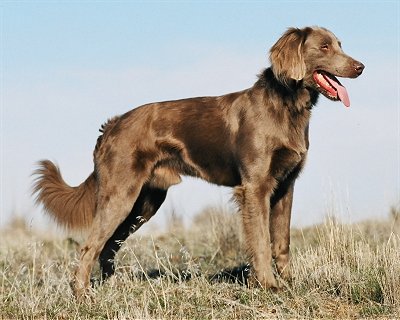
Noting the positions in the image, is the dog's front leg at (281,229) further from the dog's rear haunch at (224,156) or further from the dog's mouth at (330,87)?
the dog's mouth at (330,87)

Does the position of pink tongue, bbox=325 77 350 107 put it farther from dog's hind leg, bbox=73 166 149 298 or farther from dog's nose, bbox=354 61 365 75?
dog's hind leg, bbox=73 166 149 298

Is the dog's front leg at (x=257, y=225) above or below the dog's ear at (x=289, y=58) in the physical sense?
below

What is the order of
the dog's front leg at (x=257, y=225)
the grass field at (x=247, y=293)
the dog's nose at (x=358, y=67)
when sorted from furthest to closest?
the dog's nose at (x=358, y=67) < the dog's front leg at (x=257, y=225) < the grass field at (x=247, y=293)

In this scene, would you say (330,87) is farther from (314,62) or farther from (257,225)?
(257,225)

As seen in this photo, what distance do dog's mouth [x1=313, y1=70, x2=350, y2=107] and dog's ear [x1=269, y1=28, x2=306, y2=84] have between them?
160mm

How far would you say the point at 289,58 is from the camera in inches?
258

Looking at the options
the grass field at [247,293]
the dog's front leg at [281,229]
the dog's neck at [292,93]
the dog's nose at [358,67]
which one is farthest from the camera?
the dog's front leg at [281,229]

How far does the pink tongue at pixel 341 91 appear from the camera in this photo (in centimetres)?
641

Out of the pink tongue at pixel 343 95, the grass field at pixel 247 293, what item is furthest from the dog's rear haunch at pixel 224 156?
the grass field at pixel 247 293

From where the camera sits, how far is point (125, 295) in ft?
19.5

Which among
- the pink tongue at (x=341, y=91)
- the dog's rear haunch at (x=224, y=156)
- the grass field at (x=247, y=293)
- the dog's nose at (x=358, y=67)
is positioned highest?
the dog's nose at (x=358, y=67)

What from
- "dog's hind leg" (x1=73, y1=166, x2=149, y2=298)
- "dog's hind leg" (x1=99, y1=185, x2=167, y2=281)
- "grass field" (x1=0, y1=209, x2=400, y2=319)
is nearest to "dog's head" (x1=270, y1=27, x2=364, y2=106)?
"grass field" (x1=0, y1=209, x2=400, y2=319)

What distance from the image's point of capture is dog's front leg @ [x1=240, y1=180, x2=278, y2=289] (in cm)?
636

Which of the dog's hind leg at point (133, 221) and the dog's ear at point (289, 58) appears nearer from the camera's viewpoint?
the dog's ear at point (289, 58)
